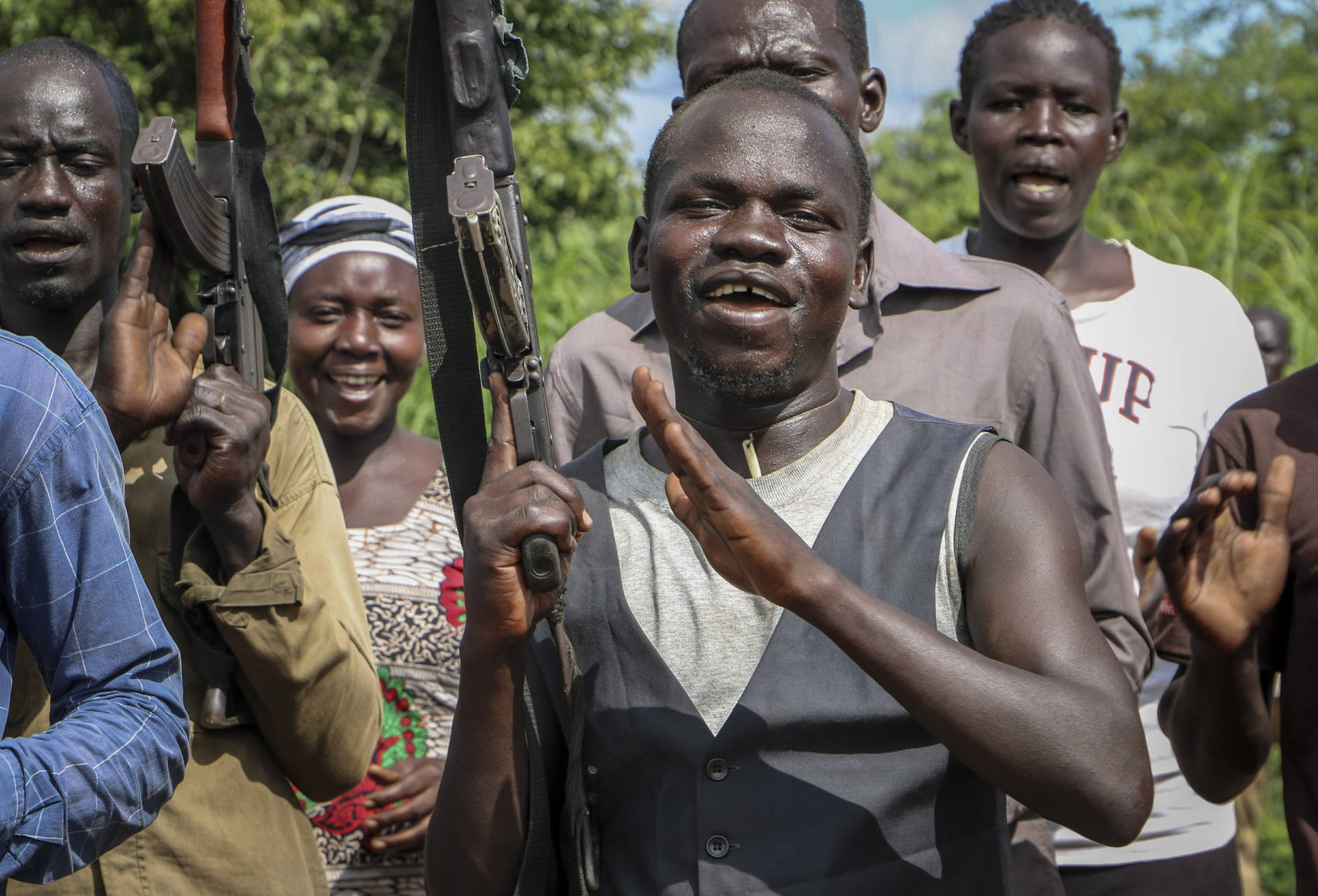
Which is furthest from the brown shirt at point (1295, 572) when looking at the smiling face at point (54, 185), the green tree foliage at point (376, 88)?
the green tree foliage at point (376, 88)

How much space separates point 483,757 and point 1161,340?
2.26m

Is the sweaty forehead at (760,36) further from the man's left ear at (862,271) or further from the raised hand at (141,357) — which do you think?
the raised hand at (141,357)

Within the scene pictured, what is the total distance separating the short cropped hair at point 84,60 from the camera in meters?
2.81

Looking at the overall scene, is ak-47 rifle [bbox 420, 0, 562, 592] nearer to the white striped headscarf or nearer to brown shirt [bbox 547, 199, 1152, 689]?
brown shirt [bbox 547, 199, 1152, 689]

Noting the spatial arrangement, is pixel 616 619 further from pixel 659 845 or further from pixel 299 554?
pixel 299 554

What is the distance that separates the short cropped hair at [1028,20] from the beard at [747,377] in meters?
2.02

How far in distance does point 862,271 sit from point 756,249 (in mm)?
337

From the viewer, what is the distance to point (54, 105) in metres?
2.75

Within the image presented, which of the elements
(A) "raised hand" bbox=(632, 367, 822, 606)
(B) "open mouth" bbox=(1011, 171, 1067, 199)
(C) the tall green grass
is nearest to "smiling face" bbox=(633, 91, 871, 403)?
(A) "raised hand" bbox=(632, 367, 822, 606)

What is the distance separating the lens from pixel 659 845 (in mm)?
1983

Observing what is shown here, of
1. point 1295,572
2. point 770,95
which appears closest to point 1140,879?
point 1295,572

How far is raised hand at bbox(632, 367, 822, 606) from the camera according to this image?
1.83 m

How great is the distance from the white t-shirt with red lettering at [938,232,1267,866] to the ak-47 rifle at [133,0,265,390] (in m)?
1.87

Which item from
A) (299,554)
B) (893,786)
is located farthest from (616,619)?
(299,554)
